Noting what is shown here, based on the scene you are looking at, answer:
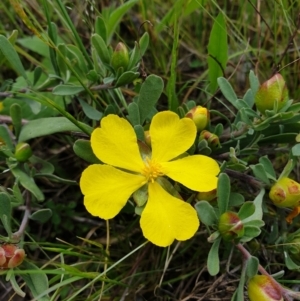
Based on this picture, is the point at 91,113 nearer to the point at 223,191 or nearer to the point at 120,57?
the point at 120,57

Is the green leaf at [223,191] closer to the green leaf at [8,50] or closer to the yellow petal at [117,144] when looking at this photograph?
the yellow petal at [117,144]

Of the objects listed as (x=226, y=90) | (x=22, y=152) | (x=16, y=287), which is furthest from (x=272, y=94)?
(x=16, y=287)

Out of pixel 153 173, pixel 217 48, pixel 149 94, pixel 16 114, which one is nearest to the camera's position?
pixel 153 173

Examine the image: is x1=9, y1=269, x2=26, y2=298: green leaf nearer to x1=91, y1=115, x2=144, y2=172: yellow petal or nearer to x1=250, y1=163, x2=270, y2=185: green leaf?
x1=91, y1=115, x2=144, y2=172: yellow petal

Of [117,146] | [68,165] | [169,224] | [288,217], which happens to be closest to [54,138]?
[68,165]

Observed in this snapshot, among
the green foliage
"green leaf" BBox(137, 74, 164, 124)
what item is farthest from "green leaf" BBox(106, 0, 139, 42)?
"green leaf" BBox(137, 74, 164, 124)

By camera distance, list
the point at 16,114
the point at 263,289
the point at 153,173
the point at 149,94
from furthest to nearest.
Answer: the point at 16,114 → the point at 149,94 → the point at 153,173 → the point at 263,289

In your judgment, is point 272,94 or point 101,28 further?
point 101,28

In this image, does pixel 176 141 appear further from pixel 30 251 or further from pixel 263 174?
pixel 30 251
